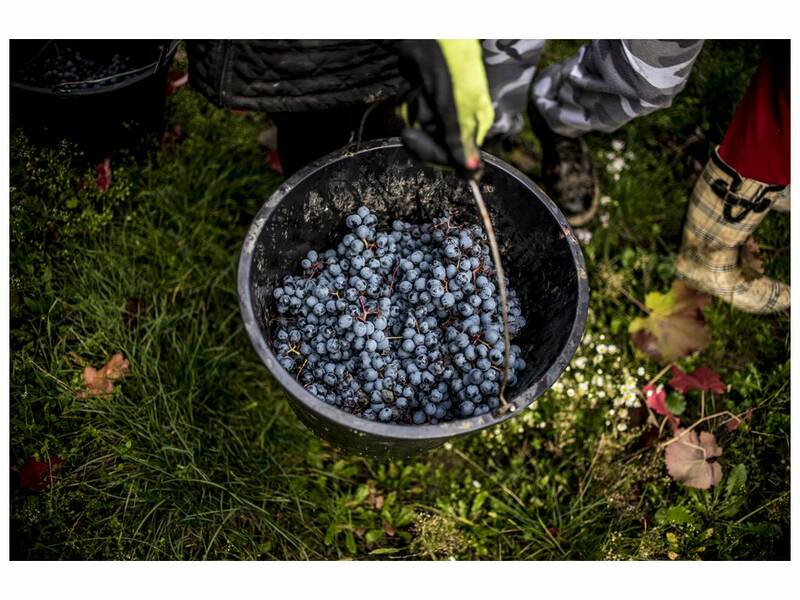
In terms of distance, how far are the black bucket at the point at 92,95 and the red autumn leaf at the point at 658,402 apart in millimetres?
2024

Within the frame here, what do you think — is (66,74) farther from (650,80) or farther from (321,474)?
(650,80)

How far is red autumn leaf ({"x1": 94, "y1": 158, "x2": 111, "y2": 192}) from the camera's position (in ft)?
7.57

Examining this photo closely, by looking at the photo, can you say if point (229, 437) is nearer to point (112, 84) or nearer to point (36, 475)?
point (36, 475)

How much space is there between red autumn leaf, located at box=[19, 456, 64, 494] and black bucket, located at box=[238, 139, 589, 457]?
85 cm

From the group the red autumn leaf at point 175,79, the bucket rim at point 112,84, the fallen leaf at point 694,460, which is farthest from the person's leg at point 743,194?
the red autumn leaf at point 175,79

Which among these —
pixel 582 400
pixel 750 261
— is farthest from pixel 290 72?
pixel 750 261

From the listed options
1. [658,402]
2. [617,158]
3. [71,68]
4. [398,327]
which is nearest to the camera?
[398,327]

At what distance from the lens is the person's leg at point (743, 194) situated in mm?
1980

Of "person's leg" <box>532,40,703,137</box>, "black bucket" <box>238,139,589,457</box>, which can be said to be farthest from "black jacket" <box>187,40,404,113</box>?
"person's leg" <box>532,40,703,137</box>

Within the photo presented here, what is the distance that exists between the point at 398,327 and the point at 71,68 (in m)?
1.45

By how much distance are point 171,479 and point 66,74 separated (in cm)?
139

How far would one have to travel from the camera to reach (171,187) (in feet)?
7.85

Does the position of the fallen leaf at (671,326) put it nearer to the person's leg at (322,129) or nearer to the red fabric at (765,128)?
the red fabric at (765,128)

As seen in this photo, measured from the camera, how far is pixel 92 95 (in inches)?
78.1
